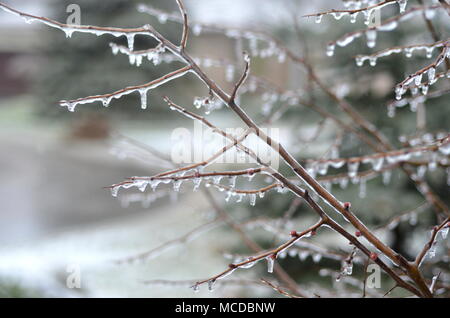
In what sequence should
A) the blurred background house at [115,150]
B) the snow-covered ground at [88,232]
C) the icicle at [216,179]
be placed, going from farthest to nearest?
the snow-covered ground at [88,232], the blurred background house at [115,150], the icicle at [216,179]

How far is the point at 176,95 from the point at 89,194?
21.1 ft

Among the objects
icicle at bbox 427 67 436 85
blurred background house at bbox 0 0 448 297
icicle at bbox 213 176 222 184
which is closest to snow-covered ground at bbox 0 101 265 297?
blurred background house at bbox 0 0 448 297

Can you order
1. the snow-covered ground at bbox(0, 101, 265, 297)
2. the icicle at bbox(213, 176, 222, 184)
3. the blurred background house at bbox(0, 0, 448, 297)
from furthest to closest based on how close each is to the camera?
the snow-covered ground at bbox(0, 101, 265, 297), the blurred background house at bbox(0, 0, 448, 297), the icicle at bbox(213, 176, 222, 184)

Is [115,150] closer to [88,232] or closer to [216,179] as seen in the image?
[216,179]

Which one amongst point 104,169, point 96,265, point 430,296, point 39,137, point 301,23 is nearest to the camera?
point 430,296

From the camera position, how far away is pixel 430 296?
3.79 ft

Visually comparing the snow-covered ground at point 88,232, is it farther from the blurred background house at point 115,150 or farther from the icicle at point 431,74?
the icicle at point 431,74

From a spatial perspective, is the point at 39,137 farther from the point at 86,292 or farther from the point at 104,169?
the point at 86,292

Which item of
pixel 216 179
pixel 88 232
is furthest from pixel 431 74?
pixel 88 232

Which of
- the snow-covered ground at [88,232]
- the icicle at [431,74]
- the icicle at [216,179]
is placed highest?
the snow-covered ground at [88,232]

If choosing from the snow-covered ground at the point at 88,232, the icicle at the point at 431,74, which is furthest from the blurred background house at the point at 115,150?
the icicle at the point at 431,74

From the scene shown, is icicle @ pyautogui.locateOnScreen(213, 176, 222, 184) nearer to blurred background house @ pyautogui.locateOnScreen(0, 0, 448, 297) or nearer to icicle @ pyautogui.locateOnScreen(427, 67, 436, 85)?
blurred background house @ pyautogui.locateOnScreen(0, 0, 448, 297)

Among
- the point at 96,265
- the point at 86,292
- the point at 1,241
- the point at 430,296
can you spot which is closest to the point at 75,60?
the point at 1,241

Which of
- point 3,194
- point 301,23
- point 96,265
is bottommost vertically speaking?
point 96,265
